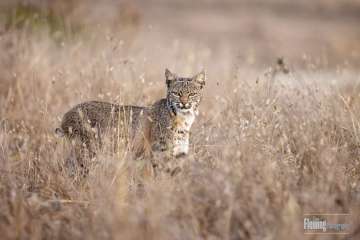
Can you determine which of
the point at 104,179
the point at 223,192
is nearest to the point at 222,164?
the point at 223,192

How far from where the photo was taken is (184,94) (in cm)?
692

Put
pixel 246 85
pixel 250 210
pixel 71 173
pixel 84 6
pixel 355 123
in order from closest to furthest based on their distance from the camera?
pixel 250 210, pixel 71 173, pixel 355 123, pixel 246 85, pixel 84 6

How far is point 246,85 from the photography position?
8109 mm

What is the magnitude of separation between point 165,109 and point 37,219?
2.16 metres

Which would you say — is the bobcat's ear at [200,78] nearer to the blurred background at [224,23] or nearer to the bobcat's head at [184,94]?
the bobcat's head at [184,94]

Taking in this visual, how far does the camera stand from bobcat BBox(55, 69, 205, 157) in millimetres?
6871

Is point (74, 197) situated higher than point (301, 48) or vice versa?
point (301, 48)

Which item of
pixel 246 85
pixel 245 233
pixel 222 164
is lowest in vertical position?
pixel 245 233

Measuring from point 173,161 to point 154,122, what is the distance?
1074mm

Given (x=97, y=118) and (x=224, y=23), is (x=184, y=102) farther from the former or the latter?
(x=224, y=23)

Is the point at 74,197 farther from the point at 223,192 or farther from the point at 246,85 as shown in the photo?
the point at 246,85

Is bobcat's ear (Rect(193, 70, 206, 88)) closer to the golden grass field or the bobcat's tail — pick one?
the golden grass field

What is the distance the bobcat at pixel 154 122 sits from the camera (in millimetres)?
6871

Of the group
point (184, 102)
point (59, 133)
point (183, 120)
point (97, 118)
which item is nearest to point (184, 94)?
point (184, 102)
